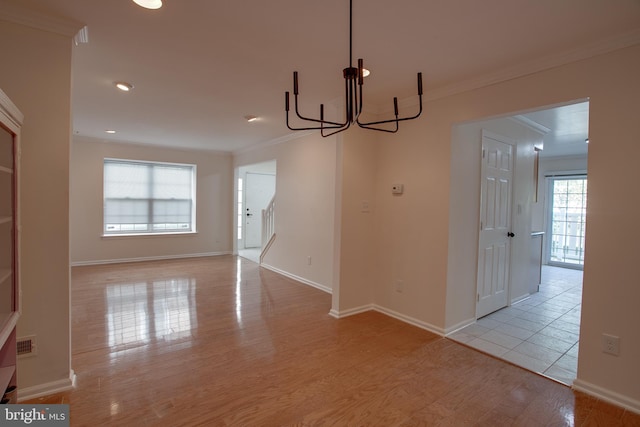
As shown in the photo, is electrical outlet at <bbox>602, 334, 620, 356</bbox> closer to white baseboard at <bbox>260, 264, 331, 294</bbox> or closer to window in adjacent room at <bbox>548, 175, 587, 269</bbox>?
white baseboard at <bbox>260, 264, 331, 294</bbox>

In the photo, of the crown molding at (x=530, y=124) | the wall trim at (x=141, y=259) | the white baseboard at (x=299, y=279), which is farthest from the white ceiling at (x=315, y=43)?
the wall trim at (x=141, y=259)

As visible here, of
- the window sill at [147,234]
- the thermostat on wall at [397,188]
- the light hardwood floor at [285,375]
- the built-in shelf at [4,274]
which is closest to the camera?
the built-in shelf at [4,274]

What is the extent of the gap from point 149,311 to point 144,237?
Result: 3.44 m

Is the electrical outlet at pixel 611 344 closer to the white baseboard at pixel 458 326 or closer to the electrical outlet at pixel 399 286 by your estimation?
the white baseboard at pixel 458 326

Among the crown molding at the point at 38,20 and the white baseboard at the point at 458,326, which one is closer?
the crown molding at the point at 38,20

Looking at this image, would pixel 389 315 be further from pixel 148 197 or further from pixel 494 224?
pixel 148 197

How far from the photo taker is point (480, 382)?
2.35 m

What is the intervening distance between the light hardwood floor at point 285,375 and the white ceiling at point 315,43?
94.9 inches

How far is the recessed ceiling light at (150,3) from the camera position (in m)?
1.81

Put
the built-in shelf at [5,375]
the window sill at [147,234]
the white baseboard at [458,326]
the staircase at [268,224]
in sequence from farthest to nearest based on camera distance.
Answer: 1. the staircase at [268,224]
2. the window sill at [147,234]
3. the white baseboard at [458,326]
4. the built-in shelf at [5,375]

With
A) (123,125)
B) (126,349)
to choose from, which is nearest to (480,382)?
(126,349)

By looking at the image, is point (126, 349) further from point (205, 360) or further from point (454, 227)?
point (454, 227)

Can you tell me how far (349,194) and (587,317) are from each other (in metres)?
2.30

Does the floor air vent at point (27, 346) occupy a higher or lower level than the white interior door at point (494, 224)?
lower
